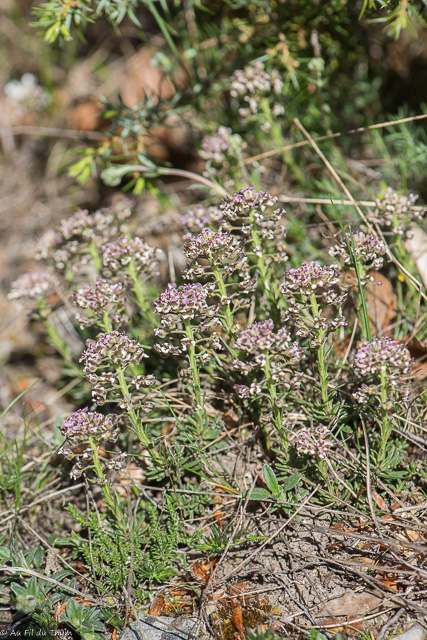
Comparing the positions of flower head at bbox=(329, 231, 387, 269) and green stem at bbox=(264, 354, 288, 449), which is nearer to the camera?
green stem at bbox=(264, 354, 288, 449)

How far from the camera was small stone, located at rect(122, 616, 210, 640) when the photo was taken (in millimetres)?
2283

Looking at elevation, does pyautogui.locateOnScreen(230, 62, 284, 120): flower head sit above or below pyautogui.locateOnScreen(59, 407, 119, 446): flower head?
above

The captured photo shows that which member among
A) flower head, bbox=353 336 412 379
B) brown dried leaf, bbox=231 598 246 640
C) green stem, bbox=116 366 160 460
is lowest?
brown dried leaf, bbox=231 598 246 640

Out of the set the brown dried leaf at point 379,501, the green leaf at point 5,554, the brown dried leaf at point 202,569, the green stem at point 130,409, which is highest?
the green stem at point 130,409

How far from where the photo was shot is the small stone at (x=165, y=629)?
2283 millimetres

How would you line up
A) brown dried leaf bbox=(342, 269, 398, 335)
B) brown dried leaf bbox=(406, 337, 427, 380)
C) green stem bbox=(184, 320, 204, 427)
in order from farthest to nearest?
brown dried leaf bbox=(342, 269, 398, 335) < brown dried leaf bbox=(406, 337, 427, 380) < green stem bbox=(184, 320, 204, 427)

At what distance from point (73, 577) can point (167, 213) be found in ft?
9.35

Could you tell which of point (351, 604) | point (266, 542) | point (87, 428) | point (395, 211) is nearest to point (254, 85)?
point (395, 211)

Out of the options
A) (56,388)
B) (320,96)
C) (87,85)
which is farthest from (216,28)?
(56,388)

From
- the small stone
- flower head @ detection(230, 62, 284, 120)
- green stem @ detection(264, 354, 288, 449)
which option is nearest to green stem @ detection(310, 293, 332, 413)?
green stem @ detection(264, 354, 288, 449)

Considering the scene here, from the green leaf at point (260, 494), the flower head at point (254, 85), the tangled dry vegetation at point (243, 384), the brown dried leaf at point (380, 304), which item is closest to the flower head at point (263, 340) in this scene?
the tangled dry vegetation at point (243, 384)

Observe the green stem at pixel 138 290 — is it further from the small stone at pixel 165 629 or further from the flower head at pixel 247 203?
the small stone at pixel 165 629

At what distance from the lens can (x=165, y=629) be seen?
232cm

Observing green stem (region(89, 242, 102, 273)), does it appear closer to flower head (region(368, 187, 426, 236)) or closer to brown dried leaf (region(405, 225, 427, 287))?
flower head (region(368, 187, 426, 236))
